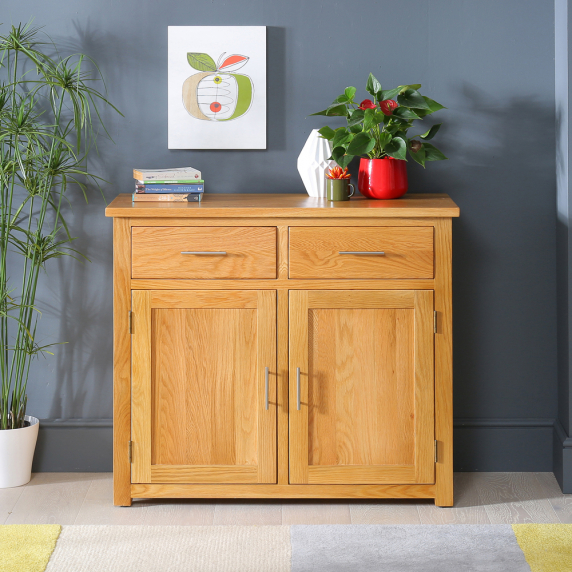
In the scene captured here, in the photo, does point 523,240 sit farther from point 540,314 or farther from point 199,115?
point 199,115

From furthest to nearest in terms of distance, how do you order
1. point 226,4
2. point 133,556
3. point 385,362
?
1. point 226,4
2. point 385,362
3. point 133,556

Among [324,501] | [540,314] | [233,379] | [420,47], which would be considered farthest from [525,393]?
[420,47]

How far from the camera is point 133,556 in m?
2.10

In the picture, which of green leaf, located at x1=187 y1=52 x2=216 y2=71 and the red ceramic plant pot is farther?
green leaf, located at x1=187 y1=52 x2=216 y2=71

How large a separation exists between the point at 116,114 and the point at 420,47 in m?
1.14

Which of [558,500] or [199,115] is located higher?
[199,115]

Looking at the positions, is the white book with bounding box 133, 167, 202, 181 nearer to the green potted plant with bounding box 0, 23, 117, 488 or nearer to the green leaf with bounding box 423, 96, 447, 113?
the green potted plant with bounding box 0, 23, 117, 488

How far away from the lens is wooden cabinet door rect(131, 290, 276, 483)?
2334 mm

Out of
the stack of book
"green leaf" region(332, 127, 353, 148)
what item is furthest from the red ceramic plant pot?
the stack of book

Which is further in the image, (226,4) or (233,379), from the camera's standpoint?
(226,4)

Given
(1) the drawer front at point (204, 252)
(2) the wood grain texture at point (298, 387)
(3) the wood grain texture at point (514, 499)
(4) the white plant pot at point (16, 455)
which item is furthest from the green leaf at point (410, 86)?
(4) the white plant pot at point (16, 455)

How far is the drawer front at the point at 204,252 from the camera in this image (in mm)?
2297

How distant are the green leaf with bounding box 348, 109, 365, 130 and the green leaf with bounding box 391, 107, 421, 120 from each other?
0.11 meters

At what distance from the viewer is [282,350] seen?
7.72 feet
